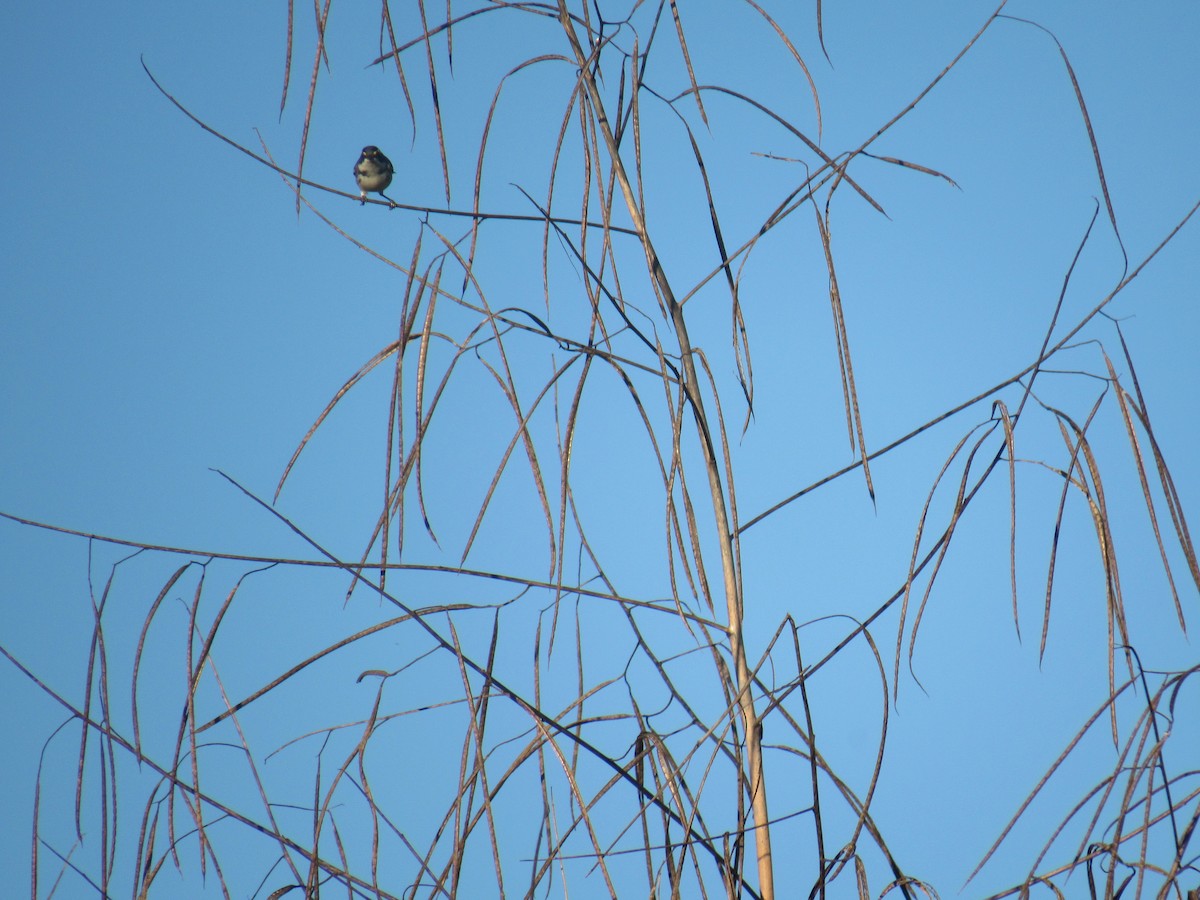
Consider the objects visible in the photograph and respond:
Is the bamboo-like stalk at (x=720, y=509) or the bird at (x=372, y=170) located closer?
the bamboo-like stalk at (x=720, y=509)

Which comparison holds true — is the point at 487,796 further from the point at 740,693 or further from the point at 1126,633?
the point at 1126,633

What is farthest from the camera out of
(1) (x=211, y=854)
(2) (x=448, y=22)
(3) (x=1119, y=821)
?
(2) (x=448, y=22)

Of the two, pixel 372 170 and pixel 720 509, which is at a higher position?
pixel 372 170

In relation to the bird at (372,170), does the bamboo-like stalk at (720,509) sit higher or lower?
lower

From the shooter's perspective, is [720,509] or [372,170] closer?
[720,509]

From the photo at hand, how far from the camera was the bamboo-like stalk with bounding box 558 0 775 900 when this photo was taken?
0.90m

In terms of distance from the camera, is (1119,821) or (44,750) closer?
(1119,821)

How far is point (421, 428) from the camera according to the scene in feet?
3.19

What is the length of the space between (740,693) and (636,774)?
127 millimetres

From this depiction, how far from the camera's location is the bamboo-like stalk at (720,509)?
90 cm

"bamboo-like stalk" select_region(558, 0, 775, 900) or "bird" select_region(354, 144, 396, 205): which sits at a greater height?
"bird" select_region(354, 144, 396, 205)

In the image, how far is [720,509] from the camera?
93 centimetres

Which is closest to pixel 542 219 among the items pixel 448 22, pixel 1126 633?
pixel 448 22

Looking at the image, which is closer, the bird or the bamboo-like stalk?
the bamboo-like stalk
